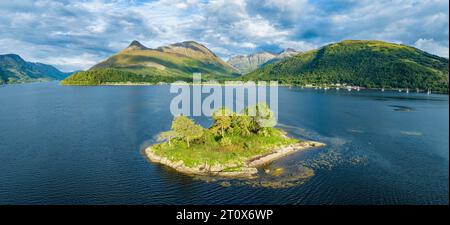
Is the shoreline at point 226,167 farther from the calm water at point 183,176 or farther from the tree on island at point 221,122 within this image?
the tree on island at point 221,122

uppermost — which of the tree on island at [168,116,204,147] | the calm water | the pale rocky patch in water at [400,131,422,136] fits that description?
the tree on island at [168,116,204,147]

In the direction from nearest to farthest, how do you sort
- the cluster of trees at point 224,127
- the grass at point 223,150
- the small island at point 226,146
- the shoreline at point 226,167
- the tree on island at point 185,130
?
the shoreline at point 226,167, the small island at point 226,146, the grass at point 223,150, the tree on island at point 185,130, the cluster of trees at point 224,127

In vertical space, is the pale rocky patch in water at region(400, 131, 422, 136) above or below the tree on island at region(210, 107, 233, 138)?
below

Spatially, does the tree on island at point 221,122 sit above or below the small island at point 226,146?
above

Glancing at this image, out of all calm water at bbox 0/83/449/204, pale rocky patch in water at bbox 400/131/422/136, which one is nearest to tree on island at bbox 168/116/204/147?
calm water at bbox 0/83/449/204

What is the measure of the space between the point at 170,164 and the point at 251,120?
115 ft

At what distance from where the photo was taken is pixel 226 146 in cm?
9581

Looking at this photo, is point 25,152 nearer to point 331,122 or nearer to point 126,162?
point 126,162

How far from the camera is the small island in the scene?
273 feet

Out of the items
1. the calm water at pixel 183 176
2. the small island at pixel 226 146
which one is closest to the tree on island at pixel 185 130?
the small island at pixel 226 146

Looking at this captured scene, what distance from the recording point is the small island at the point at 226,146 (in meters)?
83.1

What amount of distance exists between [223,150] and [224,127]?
11264 mm

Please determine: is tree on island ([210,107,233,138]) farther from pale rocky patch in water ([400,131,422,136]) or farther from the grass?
pale rocky patch in water ([400,131,422,136])

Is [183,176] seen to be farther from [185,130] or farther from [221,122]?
[221,122]
